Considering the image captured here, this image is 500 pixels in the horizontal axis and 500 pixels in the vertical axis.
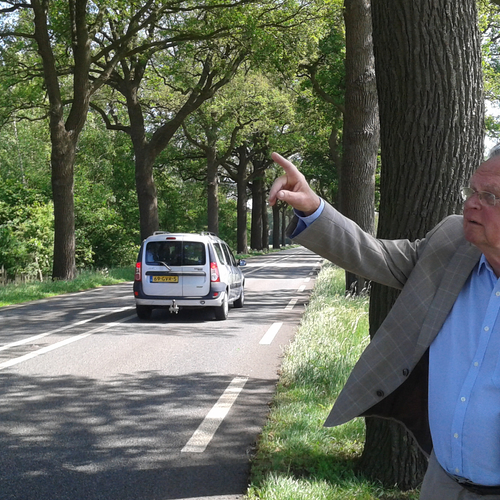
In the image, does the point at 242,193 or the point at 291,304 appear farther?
the point at 242,193

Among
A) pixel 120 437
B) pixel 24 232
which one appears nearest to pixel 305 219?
pixel 120 437

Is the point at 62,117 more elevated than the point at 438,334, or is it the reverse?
the point at 62,117

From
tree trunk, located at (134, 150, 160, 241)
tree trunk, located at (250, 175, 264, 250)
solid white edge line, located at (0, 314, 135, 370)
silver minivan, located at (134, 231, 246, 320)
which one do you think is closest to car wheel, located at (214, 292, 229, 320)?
silver minivan, located at (134, 231, 246, 320)

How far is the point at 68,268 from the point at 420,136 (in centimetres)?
1968

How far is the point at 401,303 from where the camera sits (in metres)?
2.68

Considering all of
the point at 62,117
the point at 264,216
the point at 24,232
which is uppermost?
the point at 62,117

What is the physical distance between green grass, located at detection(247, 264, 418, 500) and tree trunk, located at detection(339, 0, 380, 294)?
5.96 metres

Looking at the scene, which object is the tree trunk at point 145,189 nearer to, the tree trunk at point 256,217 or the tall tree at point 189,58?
the tall tree at point 189,58

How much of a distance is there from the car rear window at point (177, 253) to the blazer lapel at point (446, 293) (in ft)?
37.8

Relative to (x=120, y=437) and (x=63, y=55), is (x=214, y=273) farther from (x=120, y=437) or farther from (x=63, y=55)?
(x=63, y=55)

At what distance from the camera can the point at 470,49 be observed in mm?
4113

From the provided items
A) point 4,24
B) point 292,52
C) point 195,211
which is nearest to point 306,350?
point 292,52

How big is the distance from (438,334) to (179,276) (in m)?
11.5

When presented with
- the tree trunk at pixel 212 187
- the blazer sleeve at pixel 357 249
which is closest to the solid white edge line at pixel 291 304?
the blazer sleeve at pixel 357 249
